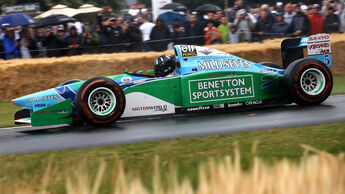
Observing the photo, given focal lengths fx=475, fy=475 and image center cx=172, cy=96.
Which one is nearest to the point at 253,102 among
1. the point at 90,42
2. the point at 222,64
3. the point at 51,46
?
the point at 222,64

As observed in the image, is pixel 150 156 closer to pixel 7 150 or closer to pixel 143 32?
pixel 7 150

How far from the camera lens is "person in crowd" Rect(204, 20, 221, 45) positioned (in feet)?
47.9

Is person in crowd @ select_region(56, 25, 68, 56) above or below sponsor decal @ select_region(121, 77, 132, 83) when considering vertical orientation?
above

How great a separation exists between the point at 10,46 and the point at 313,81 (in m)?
8.69

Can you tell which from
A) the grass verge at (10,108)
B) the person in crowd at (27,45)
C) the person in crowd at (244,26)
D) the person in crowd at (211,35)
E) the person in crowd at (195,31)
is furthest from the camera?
the person in crowd at (211,35)

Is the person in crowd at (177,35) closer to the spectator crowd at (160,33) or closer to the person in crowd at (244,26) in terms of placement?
the spectator crowd at (160,33)

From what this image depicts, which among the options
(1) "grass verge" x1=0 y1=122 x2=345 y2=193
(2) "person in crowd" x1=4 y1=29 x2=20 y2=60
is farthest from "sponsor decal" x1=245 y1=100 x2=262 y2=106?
(2) "person in crowd" x1=4 y1=29 x2=20 y2=60

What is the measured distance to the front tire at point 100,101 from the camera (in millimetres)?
7969

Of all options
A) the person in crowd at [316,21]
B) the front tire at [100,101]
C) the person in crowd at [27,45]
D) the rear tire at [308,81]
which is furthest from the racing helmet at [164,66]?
the person in crowd at [316,21]

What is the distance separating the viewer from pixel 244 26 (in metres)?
14.5

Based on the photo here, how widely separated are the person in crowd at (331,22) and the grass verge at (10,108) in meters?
2.22

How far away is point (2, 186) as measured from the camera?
2996 millimetres

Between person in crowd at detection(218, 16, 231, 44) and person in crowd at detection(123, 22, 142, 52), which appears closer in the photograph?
person in crowd at detection(123, 22, 142, 52)

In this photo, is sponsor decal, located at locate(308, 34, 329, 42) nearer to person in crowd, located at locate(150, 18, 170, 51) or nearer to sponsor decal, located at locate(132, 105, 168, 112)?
sponsor decal, located at locate(132, 105, 168, 112)
